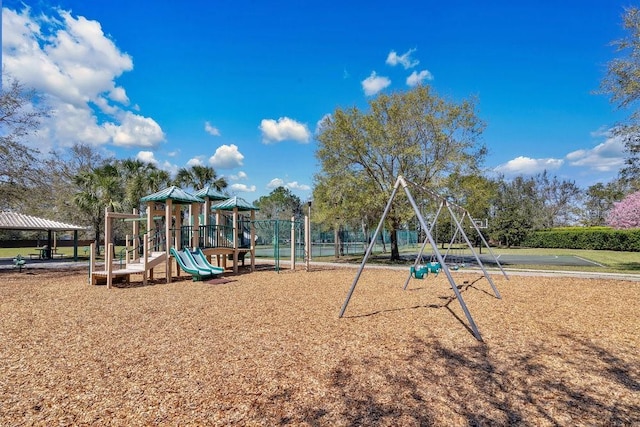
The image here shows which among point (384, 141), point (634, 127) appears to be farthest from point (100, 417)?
point (634, 127)

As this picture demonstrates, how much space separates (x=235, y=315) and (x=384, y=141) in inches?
472

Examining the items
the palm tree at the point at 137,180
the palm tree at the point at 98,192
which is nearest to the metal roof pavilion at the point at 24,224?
the palm tree at the point at 98,192

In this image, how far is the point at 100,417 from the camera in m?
3.09

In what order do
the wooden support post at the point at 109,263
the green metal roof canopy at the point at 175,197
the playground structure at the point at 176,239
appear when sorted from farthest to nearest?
the green metal roof canopy at the point at 175,197 < the playground structure at the point at 176,239 < the wooden support post at the point at 109,263

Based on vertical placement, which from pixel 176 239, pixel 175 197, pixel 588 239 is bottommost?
pixel 588 239

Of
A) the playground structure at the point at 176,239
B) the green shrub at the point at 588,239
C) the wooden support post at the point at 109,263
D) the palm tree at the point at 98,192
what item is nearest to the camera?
the wooden support post at the point at 109,263

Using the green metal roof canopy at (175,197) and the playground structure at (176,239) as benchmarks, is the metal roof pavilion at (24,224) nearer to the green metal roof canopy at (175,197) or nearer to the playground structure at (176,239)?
the playground structure at (176,239)

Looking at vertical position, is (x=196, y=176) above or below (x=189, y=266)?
above

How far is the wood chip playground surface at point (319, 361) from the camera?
320 centimetres

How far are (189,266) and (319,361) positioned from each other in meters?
8.24

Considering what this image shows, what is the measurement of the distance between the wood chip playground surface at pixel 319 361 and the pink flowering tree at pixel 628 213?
28.1ft

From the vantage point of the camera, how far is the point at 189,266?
11453 mm

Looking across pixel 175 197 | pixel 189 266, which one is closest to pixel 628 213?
pixel 189 266

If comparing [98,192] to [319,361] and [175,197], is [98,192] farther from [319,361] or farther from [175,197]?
[319,361]
